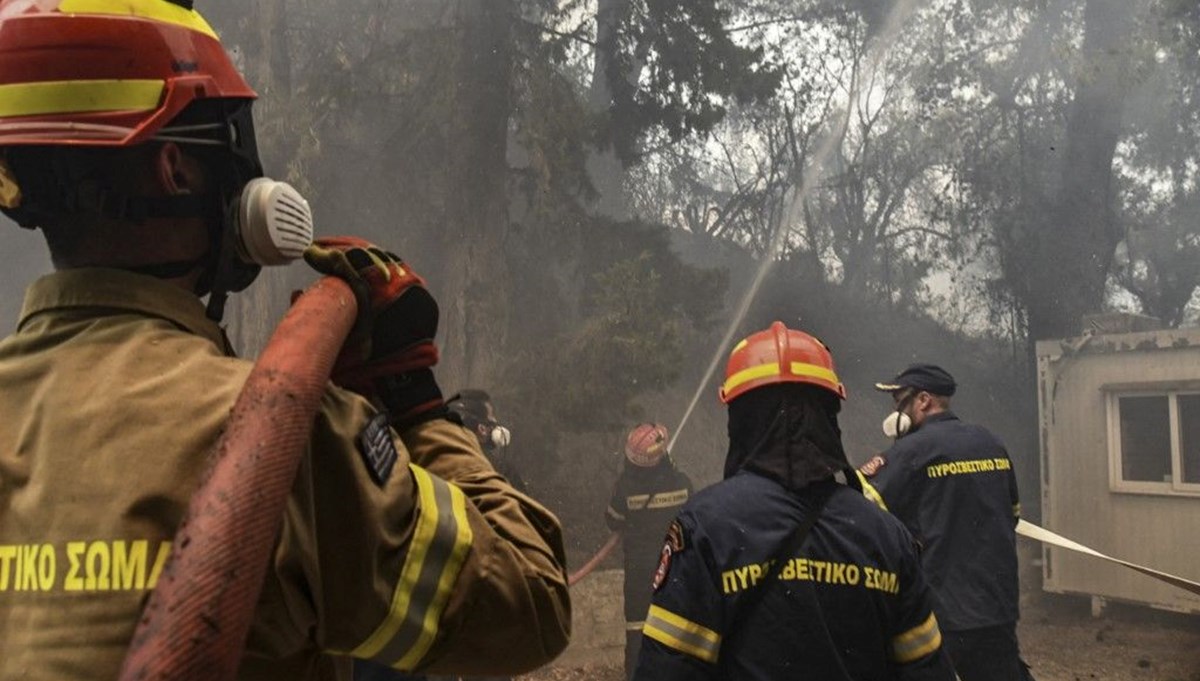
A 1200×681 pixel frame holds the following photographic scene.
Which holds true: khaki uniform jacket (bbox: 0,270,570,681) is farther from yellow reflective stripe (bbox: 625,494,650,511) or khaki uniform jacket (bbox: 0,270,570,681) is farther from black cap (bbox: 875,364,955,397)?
yellow reflective stripe (bbox: 625,494,650,511)

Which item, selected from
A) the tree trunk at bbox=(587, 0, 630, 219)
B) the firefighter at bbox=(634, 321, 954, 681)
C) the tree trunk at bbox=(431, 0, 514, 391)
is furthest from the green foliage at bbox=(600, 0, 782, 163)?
the firefighter at bbox=(634, 321, 954, 681)

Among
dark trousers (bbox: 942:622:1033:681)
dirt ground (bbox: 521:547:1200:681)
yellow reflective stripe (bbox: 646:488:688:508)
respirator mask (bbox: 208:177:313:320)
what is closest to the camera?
respirator mask (bbox: 208:177:313:320)

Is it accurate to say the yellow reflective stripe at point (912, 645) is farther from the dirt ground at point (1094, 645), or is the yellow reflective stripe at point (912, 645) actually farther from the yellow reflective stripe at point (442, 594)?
the dirt ground at point (1094, 645)

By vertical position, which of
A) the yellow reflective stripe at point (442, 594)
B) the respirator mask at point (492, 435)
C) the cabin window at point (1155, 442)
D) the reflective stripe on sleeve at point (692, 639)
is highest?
the yellow reflective stripe at point (442, 594)

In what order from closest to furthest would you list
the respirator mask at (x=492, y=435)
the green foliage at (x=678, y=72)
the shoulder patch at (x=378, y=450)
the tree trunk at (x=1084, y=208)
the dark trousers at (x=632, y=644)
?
the shoulder patch at (x=378, y=450) → the respirator mask at (x=492, y=435) → the dark trousers at (x=632, y=644) → the green foliage at (x=678, y=72) → the tree trunk at (x=1084, y=208)

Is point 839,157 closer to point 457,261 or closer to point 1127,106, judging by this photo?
point 1127,106

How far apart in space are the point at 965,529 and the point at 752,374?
2738mm

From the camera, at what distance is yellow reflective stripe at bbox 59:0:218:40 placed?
1.28m

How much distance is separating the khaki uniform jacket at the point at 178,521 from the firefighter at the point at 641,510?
691 centimetres

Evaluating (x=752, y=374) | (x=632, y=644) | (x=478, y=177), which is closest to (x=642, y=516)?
(x=632, y=644)

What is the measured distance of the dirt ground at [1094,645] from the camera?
8.80 meters

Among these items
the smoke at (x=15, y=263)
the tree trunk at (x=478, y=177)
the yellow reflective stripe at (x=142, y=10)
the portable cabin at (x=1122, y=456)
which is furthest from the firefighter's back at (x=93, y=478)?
the smoke at (x=15, y=263)

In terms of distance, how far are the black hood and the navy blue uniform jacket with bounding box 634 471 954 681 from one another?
0.08 m

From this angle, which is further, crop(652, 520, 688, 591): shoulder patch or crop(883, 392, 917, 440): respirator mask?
crop(883, 392, 917, 440): respirator mask
